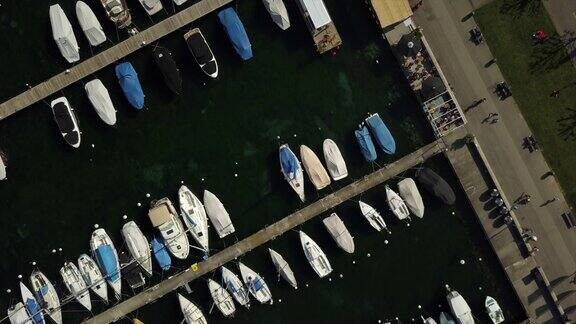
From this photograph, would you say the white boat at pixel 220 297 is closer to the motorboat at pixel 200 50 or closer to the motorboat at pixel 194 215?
the motorboat at pixel 194 215

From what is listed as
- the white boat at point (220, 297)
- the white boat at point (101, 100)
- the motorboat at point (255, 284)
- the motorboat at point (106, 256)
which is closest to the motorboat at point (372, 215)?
the motorboat at point (255, 284)

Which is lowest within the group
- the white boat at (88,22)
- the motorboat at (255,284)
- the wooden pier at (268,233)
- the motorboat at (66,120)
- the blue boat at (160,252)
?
the motorboat at (255,284)

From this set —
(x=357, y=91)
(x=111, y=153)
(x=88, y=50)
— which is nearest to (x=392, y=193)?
(x=357, y=91)

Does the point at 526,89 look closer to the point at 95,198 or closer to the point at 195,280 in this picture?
the point at 195,280

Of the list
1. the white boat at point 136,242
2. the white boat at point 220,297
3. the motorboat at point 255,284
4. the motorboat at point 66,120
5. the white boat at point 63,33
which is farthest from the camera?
the motorboat at point 255,284

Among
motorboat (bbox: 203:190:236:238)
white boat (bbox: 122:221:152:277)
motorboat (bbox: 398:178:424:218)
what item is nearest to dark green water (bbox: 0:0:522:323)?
motorboat (bbox: 203:190:236:238)
